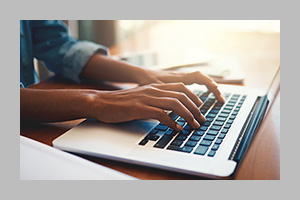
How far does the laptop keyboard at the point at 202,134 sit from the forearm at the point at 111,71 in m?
0.28

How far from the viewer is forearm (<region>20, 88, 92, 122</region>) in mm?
636

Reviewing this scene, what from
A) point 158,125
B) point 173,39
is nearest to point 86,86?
point 158,125

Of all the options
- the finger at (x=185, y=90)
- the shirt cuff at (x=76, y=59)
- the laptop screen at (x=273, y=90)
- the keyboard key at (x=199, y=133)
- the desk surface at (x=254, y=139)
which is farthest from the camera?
the shirt cuff at (x=76, y=59)

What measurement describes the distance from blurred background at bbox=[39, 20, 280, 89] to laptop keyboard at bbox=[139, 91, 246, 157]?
275 mm

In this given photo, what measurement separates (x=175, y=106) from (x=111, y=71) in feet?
1.29

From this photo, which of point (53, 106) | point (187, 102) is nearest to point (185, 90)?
point (187, 102)

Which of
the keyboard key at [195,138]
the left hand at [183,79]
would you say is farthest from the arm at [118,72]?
the keyboard key at [195,138]

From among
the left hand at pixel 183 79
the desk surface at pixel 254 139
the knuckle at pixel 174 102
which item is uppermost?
the left hand at pixel 183 79

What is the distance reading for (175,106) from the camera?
1.99 feet

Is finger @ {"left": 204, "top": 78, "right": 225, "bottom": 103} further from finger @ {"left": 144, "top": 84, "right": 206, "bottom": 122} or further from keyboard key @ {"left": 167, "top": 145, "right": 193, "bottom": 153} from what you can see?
keyboard key @ {"left": 167, "top": 145, "right": 193, "bottom": 153}

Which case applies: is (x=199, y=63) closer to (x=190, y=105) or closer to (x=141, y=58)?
(x=141, y=58)

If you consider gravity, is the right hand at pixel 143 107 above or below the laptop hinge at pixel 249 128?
above

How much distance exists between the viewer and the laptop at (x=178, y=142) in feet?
1.56

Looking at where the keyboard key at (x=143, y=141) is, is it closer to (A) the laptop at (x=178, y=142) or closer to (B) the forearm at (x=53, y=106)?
(A) the laptop at (x=178, y=142)
